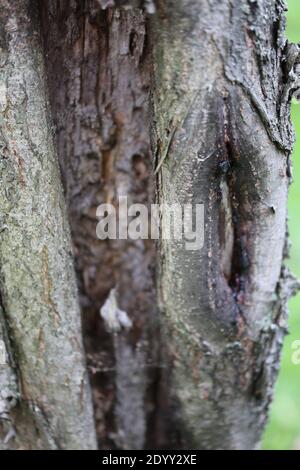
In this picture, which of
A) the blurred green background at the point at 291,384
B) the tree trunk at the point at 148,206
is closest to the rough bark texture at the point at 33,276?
the tree trunk at the point at 148,206

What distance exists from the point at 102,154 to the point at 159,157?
0.28 meters

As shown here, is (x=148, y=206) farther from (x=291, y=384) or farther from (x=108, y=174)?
(x=291, y=384)

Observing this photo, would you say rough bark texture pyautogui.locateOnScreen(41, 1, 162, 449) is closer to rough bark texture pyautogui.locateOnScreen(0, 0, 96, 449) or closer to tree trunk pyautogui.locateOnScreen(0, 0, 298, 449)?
tree trunk pyautogui.locateOnScreen(0, 0, 298, 449)

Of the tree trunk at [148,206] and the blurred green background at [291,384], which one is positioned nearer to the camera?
the tree trunk at [148,206]

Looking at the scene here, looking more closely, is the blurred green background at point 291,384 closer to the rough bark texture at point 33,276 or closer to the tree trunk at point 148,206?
the tree trunk at point 148,206

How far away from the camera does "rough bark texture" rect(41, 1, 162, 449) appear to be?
1145 millimetres

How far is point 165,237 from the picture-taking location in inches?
45.5

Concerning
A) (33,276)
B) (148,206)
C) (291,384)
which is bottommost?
(291,384)

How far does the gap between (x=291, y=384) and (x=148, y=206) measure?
1.18m

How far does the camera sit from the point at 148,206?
53.4 inches

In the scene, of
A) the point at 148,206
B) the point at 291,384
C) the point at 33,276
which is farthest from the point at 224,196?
the point at 291,384

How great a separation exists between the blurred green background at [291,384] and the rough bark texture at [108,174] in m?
0.67

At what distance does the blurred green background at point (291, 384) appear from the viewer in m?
2.03
